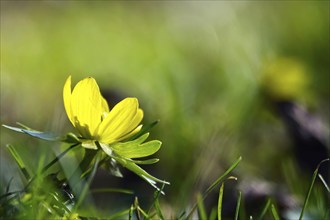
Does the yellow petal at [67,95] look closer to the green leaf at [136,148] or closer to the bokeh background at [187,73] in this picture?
the green leaf at [136,148]

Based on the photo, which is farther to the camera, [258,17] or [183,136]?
[258,17]

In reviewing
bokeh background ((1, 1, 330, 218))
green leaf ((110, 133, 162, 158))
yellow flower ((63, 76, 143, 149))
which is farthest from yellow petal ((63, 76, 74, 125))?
bokeh background ((1, 1, 330, 218))

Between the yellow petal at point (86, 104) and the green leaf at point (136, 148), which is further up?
the yellow petal at point (86, 104)

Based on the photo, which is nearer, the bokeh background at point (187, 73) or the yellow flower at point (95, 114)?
the yellow flower at point (95, 114)

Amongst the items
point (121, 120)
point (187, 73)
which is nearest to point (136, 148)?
point (121, 120)

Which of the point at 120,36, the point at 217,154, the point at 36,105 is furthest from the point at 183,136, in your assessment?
the point at 120,36

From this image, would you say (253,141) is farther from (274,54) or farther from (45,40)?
Answer: (45,40)

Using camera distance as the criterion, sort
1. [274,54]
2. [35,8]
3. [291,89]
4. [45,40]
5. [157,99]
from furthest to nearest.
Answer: [35,8] → [45,40] → [274,54] → [157,99] → [291,89]

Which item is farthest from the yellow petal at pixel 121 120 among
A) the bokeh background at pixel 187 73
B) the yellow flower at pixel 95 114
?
the bokeh background at pixel 187 73
